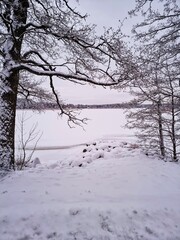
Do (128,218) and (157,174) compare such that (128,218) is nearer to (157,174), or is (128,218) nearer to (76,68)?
(157,174)

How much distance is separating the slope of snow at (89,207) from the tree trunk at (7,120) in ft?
1.46

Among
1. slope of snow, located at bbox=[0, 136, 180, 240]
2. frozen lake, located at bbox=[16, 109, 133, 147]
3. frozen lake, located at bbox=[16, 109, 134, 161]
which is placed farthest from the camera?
frozen lake, located at bbox=[16, 109, 133, 147]

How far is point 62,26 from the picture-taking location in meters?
5.48

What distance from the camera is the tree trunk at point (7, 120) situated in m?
5.36

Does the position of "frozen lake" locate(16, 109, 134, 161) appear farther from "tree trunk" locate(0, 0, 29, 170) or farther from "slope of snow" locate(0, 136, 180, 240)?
"slope of snow" locate(0, 136, 180, 240)

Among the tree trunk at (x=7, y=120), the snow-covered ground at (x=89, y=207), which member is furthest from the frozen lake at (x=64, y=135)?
the snow-covered ground at (x=89, y=207)

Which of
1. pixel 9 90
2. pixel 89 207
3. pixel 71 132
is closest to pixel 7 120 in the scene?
pixel 9 90

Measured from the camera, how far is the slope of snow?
325 centimetres

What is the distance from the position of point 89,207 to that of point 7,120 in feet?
10.6

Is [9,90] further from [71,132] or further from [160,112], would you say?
[71,132]

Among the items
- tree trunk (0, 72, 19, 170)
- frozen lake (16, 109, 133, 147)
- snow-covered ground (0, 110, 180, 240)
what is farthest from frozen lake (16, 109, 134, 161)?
snow-covered ground (0, 110, 180, 240)

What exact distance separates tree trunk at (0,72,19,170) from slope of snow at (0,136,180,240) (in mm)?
444

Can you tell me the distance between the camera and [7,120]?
18.0 ft

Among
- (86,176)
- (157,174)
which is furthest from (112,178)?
(157,174)
